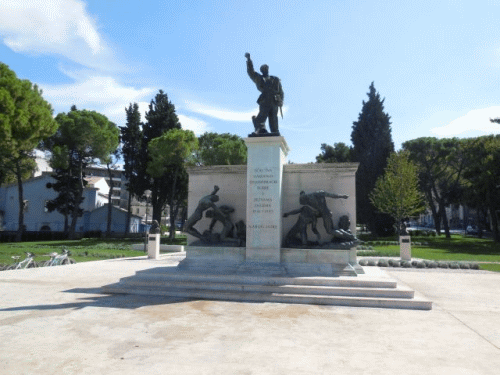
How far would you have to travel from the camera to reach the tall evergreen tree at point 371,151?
3834 cm

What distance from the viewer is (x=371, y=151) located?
130 feet

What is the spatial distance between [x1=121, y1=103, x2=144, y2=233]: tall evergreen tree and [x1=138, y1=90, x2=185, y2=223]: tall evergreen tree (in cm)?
103

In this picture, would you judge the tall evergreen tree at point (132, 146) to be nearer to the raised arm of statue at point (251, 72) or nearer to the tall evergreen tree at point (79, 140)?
the tall evergreen tree at point (79, 140)

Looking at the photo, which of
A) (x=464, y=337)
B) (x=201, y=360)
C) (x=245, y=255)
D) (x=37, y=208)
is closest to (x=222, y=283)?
(x=245, y=255)

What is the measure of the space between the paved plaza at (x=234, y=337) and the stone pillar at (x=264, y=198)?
1958 millimetres

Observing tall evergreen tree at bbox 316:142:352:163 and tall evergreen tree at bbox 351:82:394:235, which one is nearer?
tall evergreen tree at bbox 351:82:394:235

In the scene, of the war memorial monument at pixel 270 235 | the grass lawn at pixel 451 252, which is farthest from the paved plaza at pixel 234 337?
the grass lawn at pixel 451 252

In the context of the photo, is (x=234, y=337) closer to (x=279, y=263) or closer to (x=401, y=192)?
(x=279, y=263)

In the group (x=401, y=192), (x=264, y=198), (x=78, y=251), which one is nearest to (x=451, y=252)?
(x=401, y=192)

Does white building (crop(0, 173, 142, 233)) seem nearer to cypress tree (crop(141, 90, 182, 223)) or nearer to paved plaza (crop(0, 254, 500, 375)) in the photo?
cypress tree (crop(141, 90, 182, 223))

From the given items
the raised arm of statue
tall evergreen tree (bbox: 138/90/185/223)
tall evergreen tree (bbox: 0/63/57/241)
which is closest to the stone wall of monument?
the raised arm of statue

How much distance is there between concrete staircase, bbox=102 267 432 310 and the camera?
7.06 meters

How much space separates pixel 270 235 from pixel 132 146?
32.5 meters

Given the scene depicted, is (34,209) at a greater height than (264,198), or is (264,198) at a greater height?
(34,209)
